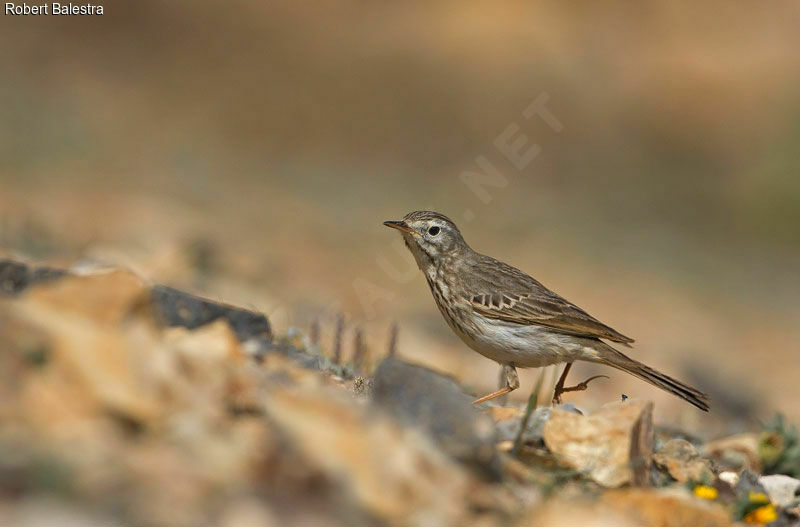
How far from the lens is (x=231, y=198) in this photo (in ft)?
63.0

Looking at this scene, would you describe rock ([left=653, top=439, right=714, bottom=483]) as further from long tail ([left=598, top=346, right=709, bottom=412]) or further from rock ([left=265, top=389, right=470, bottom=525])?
rock ([left=265, top=389, right=470, bottom=525])

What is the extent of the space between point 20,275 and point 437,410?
2.26m

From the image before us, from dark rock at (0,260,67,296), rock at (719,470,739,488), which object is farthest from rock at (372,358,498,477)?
dark rock at (0,260,67,296)

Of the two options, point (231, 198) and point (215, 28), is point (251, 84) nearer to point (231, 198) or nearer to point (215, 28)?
point (215, 28)

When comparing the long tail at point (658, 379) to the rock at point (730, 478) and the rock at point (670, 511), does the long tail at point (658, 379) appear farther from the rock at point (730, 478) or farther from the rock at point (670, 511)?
the rock at point (670, 511)

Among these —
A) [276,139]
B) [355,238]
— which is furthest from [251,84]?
[355,238]

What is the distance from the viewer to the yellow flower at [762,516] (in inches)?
159

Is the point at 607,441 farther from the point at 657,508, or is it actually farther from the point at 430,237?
the point at 430,237

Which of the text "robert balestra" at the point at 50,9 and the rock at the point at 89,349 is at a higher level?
the text "robert balestra" at the point at 50,9

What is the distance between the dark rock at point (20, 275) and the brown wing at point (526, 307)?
9.40 ft

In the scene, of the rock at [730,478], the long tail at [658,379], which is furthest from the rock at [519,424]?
the long tail at [658,379]

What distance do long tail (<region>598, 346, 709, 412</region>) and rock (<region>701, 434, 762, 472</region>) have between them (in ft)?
1.04

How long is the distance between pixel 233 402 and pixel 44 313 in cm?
76

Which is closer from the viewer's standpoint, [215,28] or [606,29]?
[215,28]
